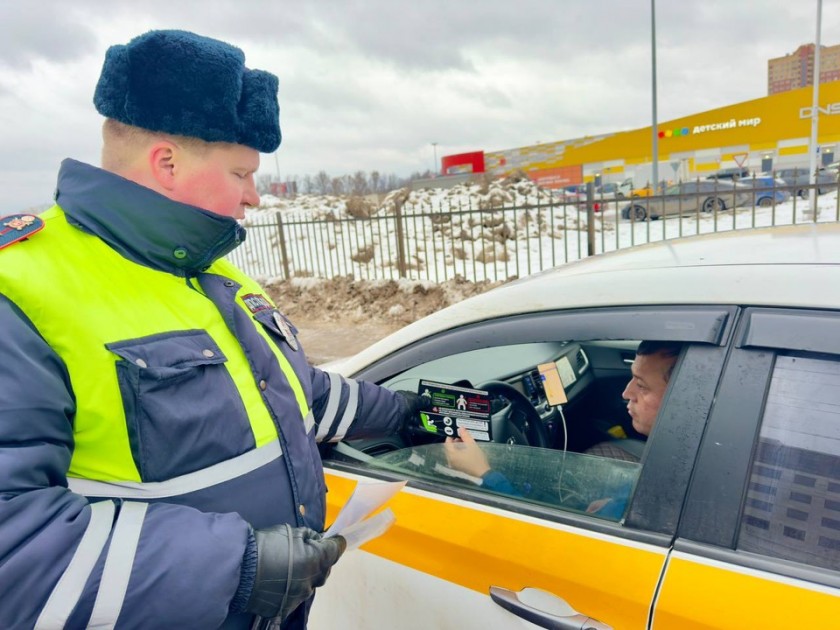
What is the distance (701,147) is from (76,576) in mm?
39374

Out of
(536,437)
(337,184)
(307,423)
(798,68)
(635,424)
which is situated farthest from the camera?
(798,68)

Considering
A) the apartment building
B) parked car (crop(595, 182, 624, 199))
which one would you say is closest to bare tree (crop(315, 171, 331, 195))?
parked car (crop(595, 182, 624, 199))

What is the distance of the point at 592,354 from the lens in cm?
263

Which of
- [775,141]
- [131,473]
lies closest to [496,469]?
[131,473]

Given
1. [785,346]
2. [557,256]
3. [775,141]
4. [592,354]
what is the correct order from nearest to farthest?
[785,346] → [592,354] → [557,256] → [775,141]

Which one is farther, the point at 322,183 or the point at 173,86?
the point at 322,183

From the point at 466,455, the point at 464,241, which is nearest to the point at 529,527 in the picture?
the point at 466,455

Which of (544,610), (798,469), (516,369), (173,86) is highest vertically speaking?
(173,86)

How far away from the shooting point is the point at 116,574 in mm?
934

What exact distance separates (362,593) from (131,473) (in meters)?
0.78

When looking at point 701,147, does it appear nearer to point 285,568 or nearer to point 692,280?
point 692,280

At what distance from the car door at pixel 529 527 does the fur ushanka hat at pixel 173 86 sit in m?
0.83

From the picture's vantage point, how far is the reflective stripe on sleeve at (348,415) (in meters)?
1.73

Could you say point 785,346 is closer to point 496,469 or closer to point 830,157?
point 496,469
